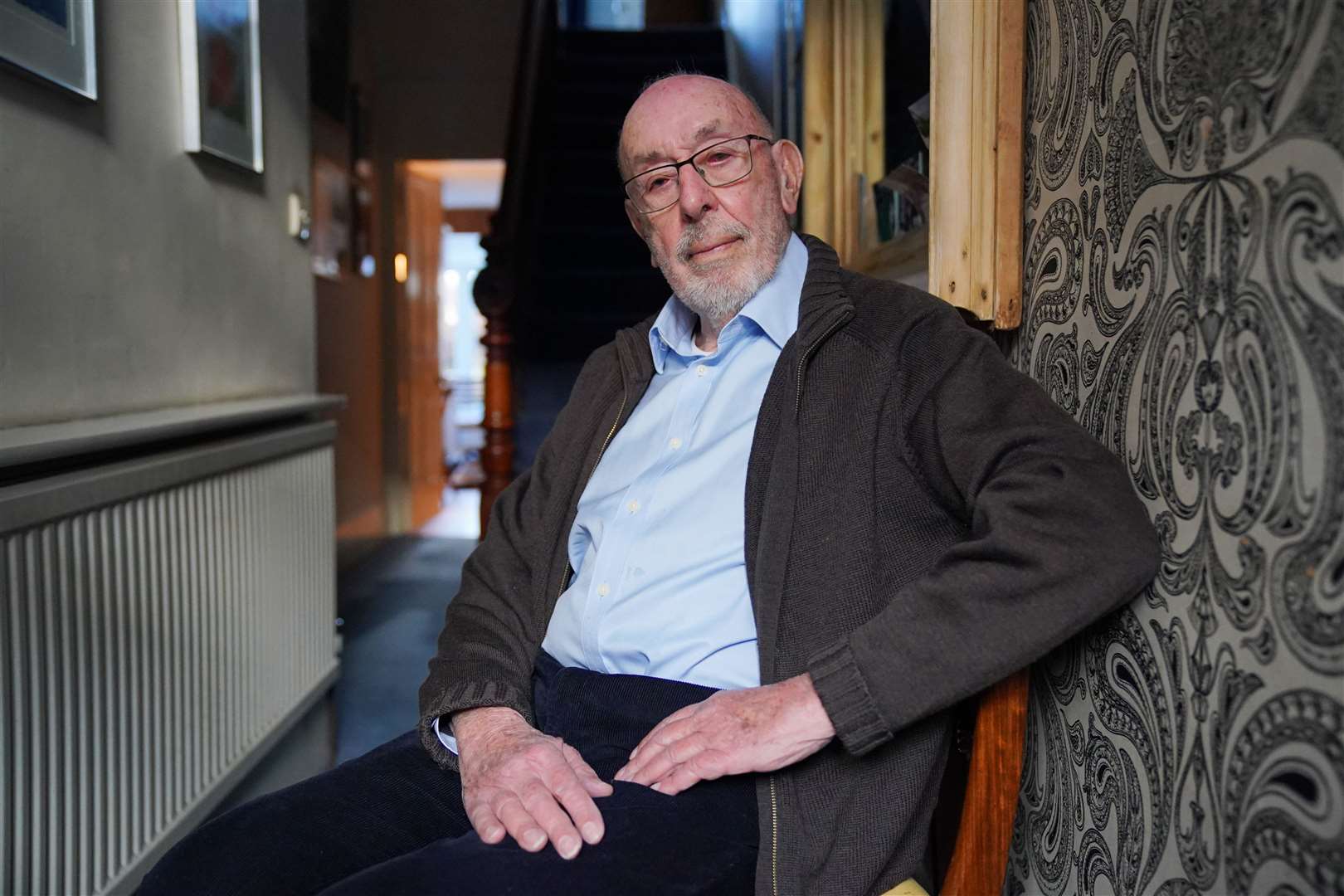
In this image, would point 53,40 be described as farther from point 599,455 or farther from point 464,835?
point 464,835

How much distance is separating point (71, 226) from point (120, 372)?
33 cm

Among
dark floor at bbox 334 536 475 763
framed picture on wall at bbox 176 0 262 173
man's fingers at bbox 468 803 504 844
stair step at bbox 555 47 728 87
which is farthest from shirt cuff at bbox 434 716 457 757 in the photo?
stair step at bbox 555 47 728 87

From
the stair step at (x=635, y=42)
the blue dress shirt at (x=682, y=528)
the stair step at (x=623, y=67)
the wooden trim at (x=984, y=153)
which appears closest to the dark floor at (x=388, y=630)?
the blue dress shirt at (x=682, y=528)

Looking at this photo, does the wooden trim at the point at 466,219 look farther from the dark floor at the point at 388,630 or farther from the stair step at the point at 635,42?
the dark floor at the point at 388,630

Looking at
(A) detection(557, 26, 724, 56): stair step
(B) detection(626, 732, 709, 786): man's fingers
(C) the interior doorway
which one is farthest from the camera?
(A) detection(557, 26, 724, 56): stair step

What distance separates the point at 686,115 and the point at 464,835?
3.34 feet

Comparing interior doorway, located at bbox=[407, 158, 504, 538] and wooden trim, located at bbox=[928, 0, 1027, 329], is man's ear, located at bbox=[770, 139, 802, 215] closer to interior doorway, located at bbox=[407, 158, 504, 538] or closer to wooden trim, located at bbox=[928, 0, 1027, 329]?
wooden trim, located at bbox=[928, 0, 1027, 329]

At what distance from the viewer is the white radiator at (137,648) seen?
1527 mm

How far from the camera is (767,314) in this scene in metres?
1.33

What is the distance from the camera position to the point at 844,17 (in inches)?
96.8

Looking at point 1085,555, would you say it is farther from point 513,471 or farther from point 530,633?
point 513,471

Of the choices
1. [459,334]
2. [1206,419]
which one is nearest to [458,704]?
[1206,419]

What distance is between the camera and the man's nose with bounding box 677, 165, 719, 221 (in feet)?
4.76

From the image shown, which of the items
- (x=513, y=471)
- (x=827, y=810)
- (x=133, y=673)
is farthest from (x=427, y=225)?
(x=827, y=810)
